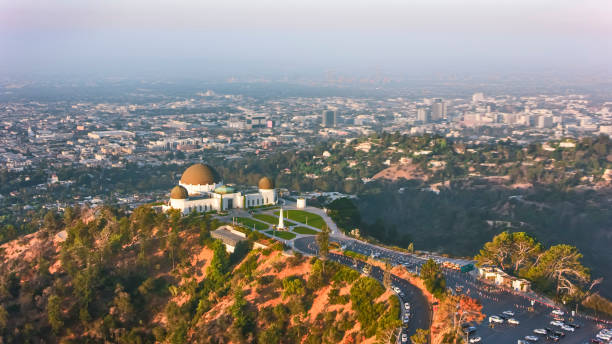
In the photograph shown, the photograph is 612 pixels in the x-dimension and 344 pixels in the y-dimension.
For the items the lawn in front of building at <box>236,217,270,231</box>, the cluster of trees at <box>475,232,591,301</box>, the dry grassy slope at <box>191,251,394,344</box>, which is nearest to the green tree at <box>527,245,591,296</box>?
the cluster of trees at <box>475,232,591,301</box>

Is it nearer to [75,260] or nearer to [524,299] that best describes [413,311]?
[524,299]

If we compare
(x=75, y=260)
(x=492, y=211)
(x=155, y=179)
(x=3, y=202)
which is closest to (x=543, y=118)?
(x=492, y=211)

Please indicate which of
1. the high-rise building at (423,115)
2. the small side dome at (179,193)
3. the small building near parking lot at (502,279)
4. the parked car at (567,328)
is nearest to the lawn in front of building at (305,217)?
the small side dome at (179,193)

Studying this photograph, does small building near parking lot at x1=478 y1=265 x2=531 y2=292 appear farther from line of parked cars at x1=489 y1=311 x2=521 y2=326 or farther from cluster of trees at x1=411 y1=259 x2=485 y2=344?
line of parked cars at x1=489 y1=311 x2=521 y2=326

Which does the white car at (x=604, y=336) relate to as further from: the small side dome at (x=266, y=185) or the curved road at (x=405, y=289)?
the small side dome at (x=266, y=185)

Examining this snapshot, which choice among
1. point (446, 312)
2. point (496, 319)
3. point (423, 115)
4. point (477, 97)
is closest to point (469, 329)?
point (446, 312)
